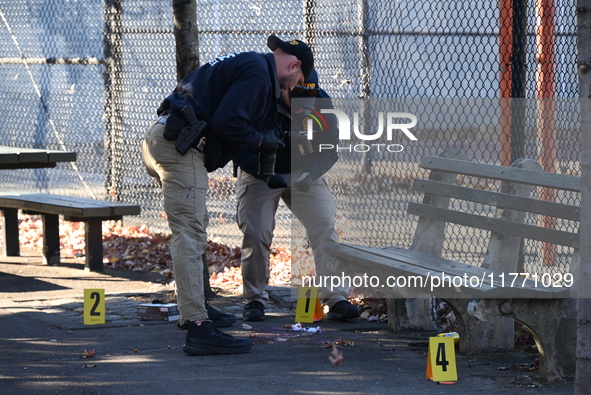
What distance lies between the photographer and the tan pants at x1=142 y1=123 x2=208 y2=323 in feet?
18.1

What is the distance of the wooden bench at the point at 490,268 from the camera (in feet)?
15.6

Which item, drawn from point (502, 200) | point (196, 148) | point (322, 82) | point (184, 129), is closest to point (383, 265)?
point (502, 200)

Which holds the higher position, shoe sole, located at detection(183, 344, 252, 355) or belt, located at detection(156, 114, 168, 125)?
belt, located at detection(156, 114, 168, 125)

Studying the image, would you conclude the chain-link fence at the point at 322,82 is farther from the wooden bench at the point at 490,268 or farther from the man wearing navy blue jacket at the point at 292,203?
the man wearing navy blue jacket at the point at 292,203

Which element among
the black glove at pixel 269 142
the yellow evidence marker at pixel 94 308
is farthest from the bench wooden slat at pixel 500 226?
the yellow evidence marker at pixel 94 308

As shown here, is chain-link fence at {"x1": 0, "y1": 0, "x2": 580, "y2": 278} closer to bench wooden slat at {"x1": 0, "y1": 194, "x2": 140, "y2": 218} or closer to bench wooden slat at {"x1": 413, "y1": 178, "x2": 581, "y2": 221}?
bench wooden slat at {"x1": 413, "y1": 178, "x2": 581, "y2": 221}

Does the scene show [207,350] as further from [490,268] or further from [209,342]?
[490,268]

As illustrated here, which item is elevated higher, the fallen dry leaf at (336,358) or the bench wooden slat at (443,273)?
the bench wooden slat at (443,273)

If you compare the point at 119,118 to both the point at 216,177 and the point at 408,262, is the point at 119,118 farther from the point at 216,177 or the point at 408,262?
the point at 408,262

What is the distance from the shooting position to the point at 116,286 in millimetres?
8000

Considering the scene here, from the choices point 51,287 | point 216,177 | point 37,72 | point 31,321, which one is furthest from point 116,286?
point 37,72

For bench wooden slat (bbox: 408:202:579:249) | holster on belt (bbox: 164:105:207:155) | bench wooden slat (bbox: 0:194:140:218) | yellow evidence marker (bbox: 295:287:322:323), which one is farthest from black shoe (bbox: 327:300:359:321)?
bench wooden slat (bbox: 0:194:140:218)

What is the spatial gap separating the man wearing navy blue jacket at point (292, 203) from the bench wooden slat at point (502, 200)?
0.70 meters

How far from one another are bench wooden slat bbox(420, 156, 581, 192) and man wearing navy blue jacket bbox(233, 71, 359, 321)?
76 cm
